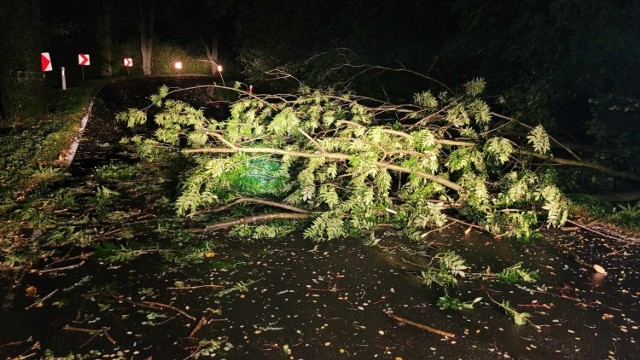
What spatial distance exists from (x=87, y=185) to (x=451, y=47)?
7615mm

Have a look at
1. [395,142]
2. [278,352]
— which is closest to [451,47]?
[395,142]

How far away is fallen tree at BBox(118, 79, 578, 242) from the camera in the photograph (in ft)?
19.0

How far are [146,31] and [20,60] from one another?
22863 millimetres

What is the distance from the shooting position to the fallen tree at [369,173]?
5.78m

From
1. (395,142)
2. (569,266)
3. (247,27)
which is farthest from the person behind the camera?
(247,27)

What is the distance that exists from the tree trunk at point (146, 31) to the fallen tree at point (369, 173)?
27.6m

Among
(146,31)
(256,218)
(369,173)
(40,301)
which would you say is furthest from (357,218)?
(146,31)

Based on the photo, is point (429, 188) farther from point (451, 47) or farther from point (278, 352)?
point (451, 47)

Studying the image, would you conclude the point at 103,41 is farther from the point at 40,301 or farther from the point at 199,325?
the point at 199,325

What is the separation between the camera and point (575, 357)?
347 centimetres

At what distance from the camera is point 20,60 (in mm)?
10938

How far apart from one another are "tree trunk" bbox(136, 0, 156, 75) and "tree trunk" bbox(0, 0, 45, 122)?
2129cm

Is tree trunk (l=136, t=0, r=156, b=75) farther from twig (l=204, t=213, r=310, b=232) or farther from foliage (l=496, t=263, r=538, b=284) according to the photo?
foliage (l=496, t=263, r=538, b=284)

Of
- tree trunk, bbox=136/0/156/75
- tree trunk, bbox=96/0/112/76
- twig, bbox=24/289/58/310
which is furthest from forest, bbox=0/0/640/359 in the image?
tree trunk, bbox=136/0/156/75
